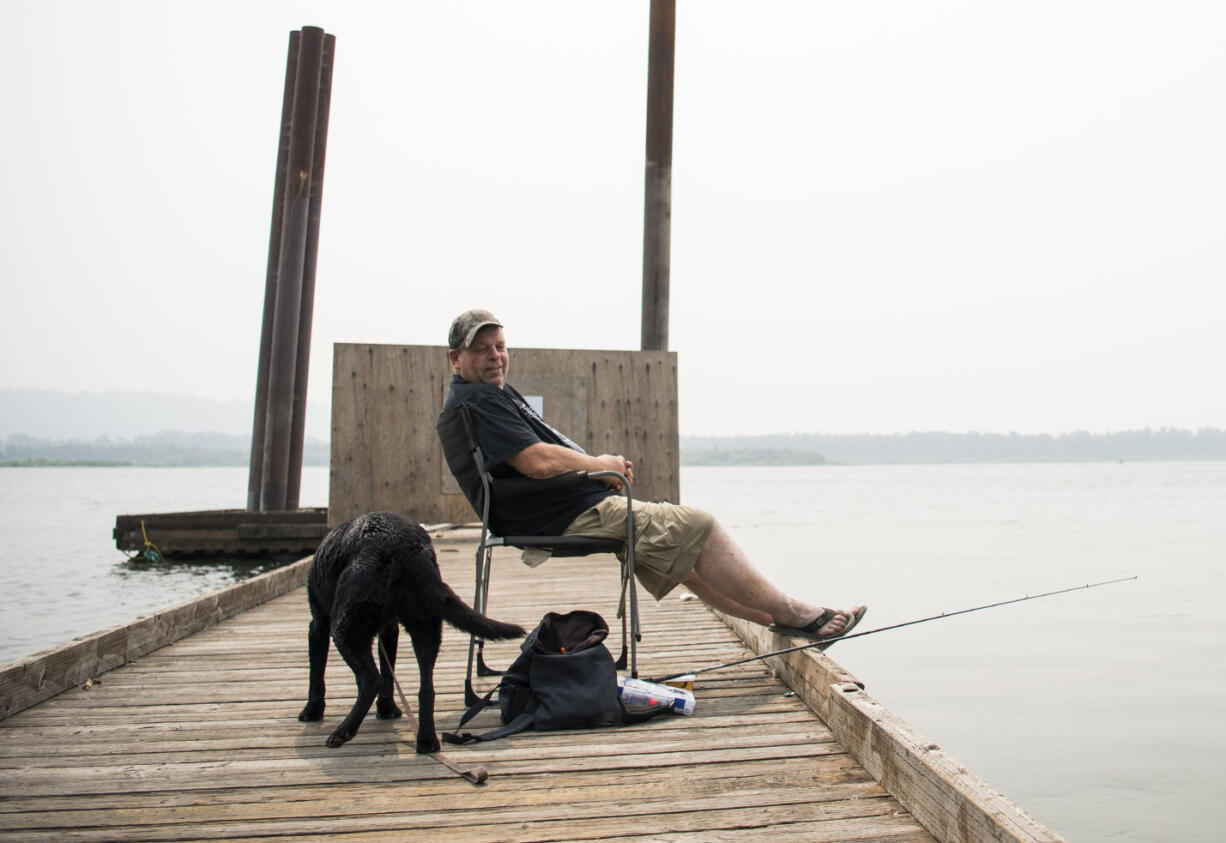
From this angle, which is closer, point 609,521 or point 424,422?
point 609,521

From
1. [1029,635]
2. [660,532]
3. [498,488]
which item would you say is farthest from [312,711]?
[1029,635]

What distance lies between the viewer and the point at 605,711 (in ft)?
9.98

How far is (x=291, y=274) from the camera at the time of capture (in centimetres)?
1414

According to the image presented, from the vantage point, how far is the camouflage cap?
3.52 metres

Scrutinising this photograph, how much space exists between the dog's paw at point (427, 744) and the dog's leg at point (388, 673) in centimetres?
24

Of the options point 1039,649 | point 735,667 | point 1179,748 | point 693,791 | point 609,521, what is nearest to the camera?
point 693,791

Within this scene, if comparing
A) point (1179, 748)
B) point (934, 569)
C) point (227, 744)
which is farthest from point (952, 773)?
point (934, 569)

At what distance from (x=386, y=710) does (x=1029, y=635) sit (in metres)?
8.39

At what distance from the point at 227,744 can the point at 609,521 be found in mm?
1468

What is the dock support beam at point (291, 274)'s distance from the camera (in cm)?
1410

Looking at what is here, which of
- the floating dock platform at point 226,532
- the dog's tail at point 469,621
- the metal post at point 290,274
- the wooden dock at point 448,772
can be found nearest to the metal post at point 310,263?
the metal post at point 290,274

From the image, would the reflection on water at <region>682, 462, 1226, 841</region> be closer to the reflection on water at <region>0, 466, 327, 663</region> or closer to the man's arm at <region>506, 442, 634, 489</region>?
the man's arm at <region>506, 442, 634, 489</region>

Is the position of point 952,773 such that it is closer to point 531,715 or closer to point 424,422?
point 531,715

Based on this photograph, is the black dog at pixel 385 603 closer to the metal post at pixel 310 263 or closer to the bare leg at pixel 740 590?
the bare leg at pixel 740 590
